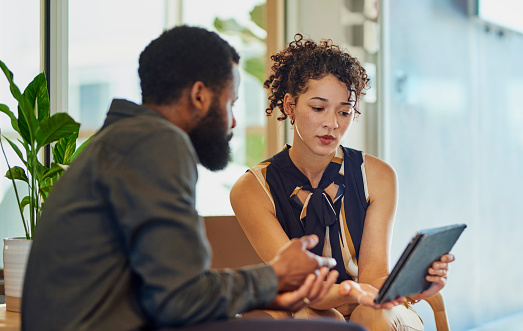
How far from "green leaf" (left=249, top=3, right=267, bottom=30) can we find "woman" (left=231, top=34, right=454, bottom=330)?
4.82 ft

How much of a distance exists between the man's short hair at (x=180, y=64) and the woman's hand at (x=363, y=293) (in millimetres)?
763

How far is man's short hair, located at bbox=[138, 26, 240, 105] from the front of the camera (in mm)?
1323

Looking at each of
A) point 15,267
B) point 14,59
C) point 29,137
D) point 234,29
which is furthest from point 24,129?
point 234,29

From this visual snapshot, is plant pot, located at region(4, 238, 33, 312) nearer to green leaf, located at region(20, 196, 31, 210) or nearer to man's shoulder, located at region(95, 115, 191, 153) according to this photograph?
green leaf, located at region(20, 196, 31, 210)

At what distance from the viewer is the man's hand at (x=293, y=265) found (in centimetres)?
128

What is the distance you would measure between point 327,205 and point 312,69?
0.48 m

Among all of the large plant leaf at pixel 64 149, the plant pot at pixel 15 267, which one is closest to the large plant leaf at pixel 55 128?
the large plant leaf at pixel 64 149

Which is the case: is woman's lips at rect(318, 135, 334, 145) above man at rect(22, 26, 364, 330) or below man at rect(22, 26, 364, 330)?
above

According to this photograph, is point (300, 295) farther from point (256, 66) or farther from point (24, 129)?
point (256, 66)

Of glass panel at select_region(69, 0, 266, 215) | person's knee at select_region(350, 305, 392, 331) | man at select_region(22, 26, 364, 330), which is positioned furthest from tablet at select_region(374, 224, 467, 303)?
glass panel at select_region(69, 0, 266, 215)

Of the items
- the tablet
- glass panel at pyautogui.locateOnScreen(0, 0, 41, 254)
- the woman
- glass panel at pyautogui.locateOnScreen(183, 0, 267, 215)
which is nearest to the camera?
the tablet

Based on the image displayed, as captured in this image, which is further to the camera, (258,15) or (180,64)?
(258,15)

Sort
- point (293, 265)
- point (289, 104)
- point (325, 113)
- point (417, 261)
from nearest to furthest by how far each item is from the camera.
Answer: point (293, 265), point (417, 261), point (325, 113), point (289, 104)

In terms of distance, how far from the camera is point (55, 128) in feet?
6.41
